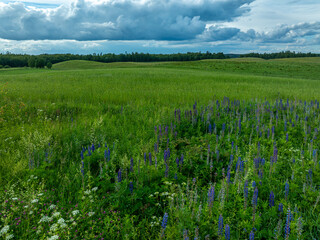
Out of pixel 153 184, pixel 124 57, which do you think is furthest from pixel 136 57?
pixel 153 184

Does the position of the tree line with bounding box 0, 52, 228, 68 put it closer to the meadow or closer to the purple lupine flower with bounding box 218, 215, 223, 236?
the meadow

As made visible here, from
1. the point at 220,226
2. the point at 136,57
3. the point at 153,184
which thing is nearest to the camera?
the point at 220,226

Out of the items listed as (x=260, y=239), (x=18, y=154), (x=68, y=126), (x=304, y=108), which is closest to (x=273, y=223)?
(x=260, y=239)

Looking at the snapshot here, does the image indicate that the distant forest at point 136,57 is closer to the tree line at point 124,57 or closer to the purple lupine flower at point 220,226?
the tree line at point 124,57

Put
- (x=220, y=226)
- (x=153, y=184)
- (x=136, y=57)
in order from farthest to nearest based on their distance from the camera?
(x=136, y=57) → (x=153, y=184) → (x=220, y=226)

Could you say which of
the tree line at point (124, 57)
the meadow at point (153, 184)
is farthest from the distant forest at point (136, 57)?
the meadow at point (153, 184)

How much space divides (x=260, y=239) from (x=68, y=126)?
5022mm

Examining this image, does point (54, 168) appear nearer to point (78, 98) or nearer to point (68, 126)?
point (68, 126)

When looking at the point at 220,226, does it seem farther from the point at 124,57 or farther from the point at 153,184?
the point at 124,57

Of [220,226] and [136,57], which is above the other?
[136,57]

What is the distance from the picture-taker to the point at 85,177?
349 cm

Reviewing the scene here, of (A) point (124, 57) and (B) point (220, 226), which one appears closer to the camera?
(B) point (220, 226)

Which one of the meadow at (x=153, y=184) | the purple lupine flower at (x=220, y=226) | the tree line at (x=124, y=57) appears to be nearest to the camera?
the purple lupine flower at (x=220, y=226)

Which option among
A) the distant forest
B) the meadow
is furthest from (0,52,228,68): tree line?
the meadow
